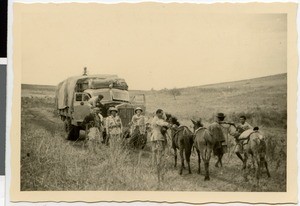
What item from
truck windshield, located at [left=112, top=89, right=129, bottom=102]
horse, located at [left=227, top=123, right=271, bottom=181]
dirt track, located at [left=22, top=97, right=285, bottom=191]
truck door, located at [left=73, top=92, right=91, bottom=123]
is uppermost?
truck windshield, located at [left=112, top=89, right=129, bottom=102]

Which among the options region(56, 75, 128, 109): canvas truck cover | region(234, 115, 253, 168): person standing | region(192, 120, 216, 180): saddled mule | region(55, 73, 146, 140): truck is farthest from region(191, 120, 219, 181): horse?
region(56, 75, 128, 109): canvas truck cover

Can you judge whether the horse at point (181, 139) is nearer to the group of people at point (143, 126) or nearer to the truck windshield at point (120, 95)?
the group of people at point (143, 126)

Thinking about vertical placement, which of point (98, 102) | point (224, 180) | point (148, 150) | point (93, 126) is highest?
point (98, 102)

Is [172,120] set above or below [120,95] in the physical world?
below

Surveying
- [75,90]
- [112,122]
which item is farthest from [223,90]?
[75,90]

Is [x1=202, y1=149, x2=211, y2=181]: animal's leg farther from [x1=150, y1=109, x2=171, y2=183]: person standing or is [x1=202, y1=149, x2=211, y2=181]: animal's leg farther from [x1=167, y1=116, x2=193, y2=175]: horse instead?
[x1=150, y1=109, x2=171, y2=183]: person standing

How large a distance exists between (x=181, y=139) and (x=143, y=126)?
179 millimetres

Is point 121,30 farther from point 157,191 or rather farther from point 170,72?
point 157,191

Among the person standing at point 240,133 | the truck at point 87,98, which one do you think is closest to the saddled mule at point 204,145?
the person standing at point 240,133

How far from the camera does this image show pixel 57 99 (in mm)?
2193

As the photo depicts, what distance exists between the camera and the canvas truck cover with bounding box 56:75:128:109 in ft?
7.18

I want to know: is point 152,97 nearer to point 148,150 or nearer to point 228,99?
point 148,150

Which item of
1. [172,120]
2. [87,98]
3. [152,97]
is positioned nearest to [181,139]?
[172,120]

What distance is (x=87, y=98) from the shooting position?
7.21 feet
